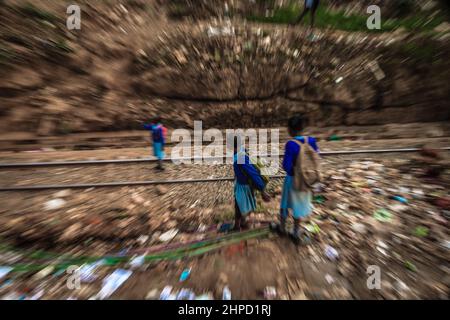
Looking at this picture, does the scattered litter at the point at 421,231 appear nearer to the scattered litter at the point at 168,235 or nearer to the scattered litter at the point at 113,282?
the scattered litter at the point at 168,235

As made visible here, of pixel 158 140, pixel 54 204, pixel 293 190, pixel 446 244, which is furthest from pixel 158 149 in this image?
pixel 446 244

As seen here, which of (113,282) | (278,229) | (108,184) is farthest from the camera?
(108,184)

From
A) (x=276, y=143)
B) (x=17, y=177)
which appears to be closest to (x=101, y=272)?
(x=17, y=177)

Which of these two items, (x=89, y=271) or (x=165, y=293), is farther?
(x=89, y=271)

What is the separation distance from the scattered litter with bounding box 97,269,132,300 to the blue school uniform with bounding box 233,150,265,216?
1546 millimetres

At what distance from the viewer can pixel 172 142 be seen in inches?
283

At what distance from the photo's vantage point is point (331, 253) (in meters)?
2.57

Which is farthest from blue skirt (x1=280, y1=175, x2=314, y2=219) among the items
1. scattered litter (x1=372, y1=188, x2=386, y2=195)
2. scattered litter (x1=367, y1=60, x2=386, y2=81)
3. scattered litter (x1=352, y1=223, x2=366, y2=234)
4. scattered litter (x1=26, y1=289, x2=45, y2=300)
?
scattered litter (x1=367, y1=60, x2=386, y2=81)

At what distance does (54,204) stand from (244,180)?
3.39 m

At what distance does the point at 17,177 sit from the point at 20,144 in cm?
269

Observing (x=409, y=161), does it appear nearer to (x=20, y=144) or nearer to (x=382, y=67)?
(x=382, y=67)

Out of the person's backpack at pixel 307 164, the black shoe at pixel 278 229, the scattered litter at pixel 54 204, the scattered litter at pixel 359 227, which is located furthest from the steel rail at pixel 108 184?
the person's backpack at pixel 307 164

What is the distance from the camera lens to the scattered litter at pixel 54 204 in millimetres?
3438

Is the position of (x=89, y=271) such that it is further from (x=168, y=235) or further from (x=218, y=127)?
(x=218, y=127)
